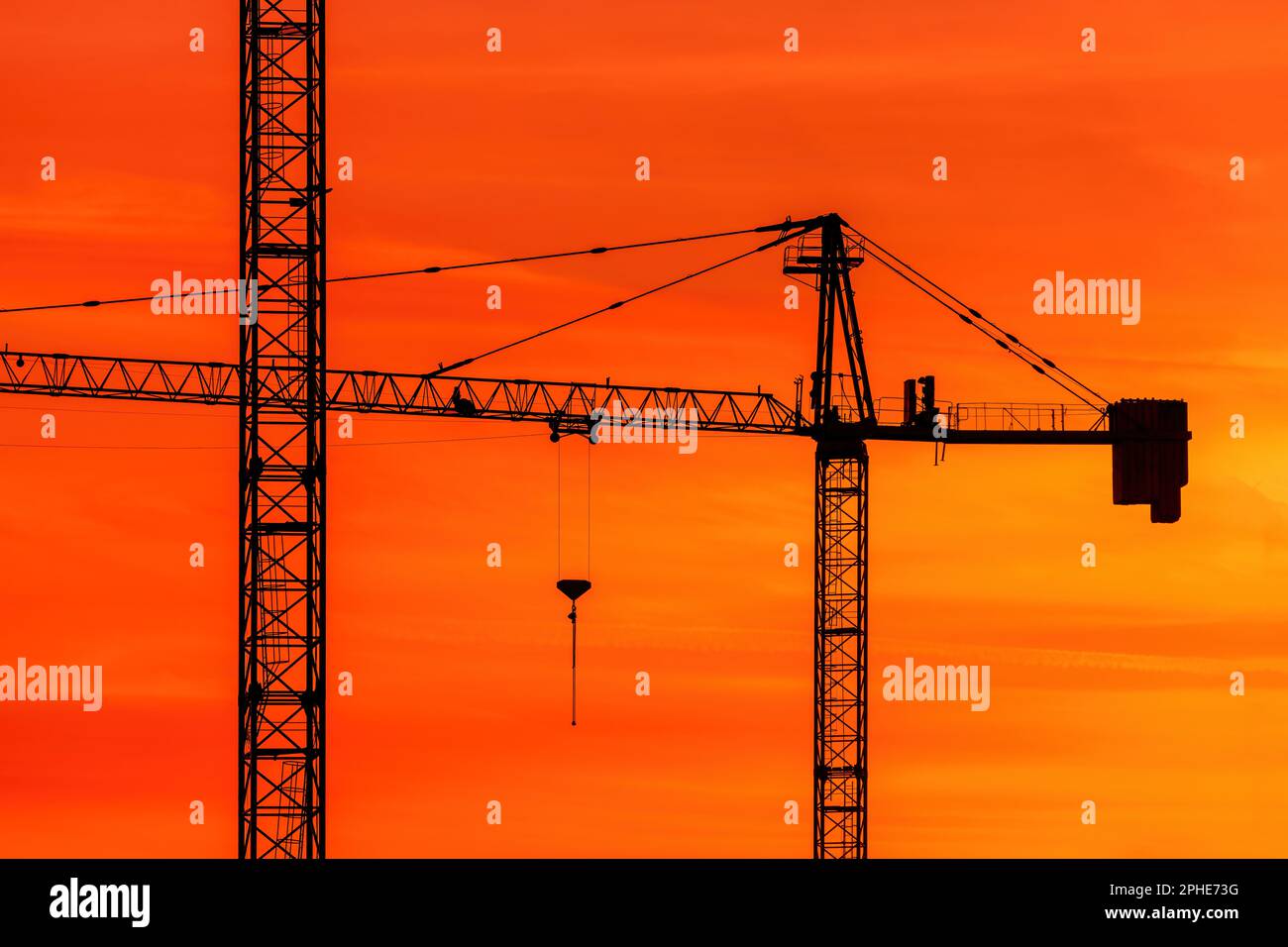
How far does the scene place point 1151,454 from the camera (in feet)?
475

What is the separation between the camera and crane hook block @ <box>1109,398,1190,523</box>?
142 metres

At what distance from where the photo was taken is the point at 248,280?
126m

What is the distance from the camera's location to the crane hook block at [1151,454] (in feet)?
466
